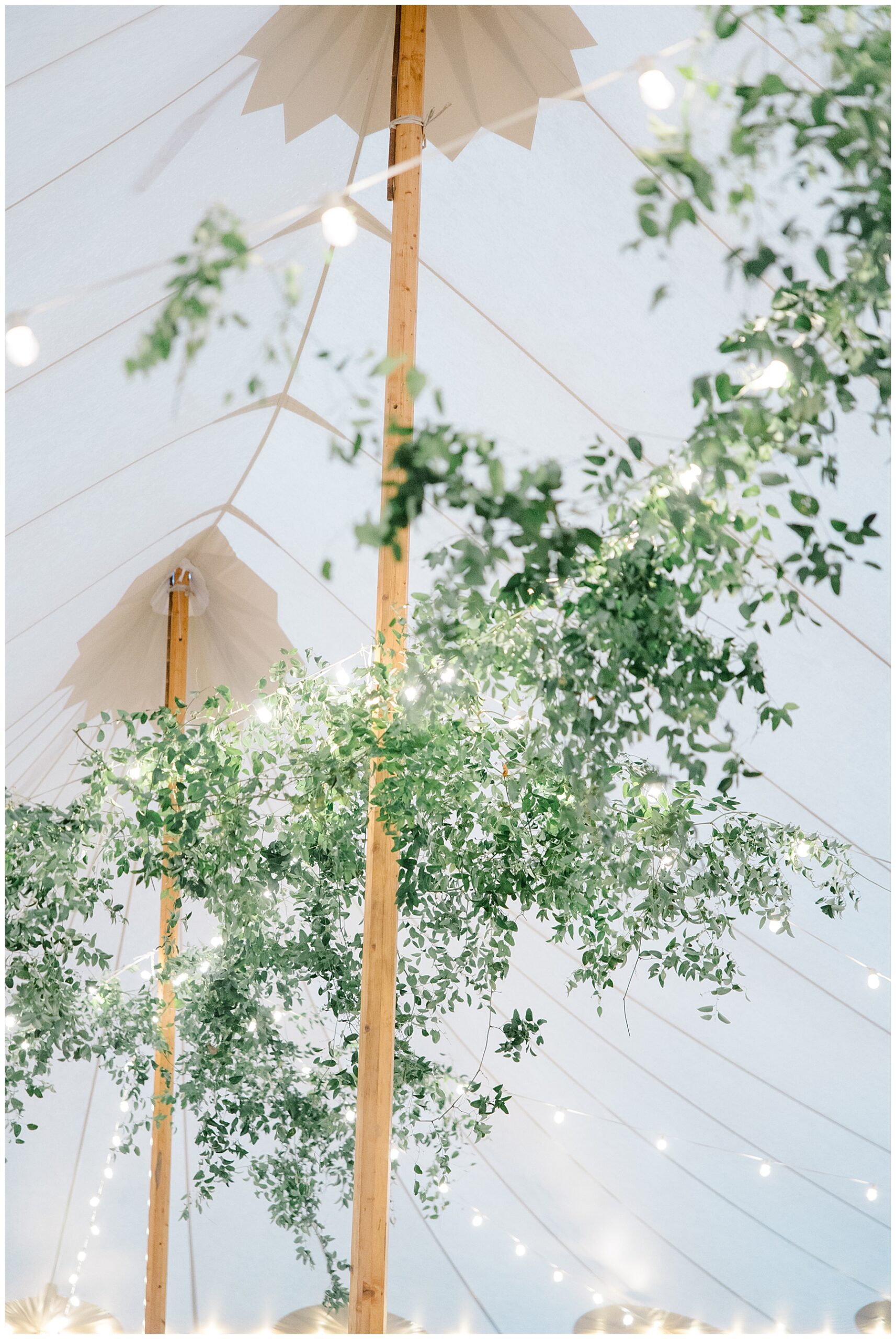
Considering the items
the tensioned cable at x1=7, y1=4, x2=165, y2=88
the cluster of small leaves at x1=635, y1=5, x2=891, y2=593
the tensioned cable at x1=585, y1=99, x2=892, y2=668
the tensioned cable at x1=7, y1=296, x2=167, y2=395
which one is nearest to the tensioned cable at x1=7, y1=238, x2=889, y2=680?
the tensioned cable at x1=585, y1=99, x2=892, y2=668

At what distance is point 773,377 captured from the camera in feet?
4.58

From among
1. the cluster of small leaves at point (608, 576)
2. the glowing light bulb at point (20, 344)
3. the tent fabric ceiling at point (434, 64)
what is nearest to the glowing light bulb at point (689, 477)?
the cluster of small leaves at point (608, 576)

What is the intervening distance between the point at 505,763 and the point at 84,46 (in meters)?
1.85

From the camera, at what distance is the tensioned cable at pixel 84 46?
2.07m

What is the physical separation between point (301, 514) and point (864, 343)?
314 cm

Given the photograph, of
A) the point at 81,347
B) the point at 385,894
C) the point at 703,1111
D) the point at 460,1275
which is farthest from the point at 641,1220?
the point at 81,347

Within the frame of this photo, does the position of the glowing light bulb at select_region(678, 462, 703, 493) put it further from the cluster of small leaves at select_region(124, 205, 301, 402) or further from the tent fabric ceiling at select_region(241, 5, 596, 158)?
the tent fabric ceiling at select_region(241, 5, 596, 158)

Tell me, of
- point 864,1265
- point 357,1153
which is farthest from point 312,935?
point 864,1265

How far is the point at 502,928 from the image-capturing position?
9.27ft

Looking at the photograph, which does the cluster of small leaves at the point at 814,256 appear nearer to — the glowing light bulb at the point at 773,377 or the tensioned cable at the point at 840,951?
the glowing light bulb at the point at 773,377

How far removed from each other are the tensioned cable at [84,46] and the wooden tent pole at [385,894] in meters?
0.85

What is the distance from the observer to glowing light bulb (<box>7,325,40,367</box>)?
165 cm

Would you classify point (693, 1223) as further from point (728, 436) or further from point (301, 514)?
point (728, 436)

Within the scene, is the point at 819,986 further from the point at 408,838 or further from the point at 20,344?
the point at 20,344
